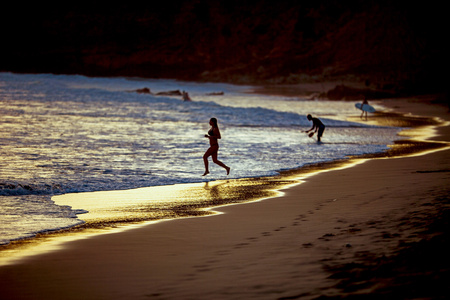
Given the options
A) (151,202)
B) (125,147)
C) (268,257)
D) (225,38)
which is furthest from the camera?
(225,38)

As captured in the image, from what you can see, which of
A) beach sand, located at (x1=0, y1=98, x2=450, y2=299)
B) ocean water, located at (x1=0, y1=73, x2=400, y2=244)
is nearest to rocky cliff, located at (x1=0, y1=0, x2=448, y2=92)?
ocean water, located at (x1=0, y1=73, x2=400, y2=244)

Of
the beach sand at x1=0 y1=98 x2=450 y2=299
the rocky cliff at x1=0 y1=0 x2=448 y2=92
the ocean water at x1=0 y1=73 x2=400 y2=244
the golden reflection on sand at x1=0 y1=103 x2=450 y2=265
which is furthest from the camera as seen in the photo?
the rocky cliff at x1=0 y1=0 x2=448 y2=92

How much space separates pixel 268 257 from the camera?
583cm

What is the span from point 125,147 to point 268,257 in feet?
40.5

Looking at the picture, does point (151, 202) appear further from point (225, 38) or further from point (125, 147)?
point (225, 38)

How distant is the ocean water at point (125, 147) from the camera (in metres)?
10.4

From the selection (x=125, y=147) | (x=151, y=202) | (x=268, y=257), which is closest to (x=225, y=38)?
(x=125, y=147)

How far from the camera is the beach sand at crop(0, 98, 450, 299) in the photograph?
486 cm

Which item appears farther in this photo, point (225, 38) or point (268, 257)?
point (225, 38)

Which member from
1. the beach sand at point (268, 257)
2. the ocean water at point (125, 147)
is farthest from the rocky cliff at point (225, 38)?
the beach sand at point (268, 257)

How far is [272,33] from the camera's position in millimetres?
132625

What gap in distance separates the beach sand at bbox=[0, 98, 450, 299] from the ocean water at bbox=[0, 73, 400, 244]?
156 cm

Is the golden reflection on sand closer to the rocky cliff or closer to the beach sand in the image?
the beach sand

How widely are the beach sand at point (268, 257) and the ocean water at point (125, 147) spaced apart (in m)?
1.56
